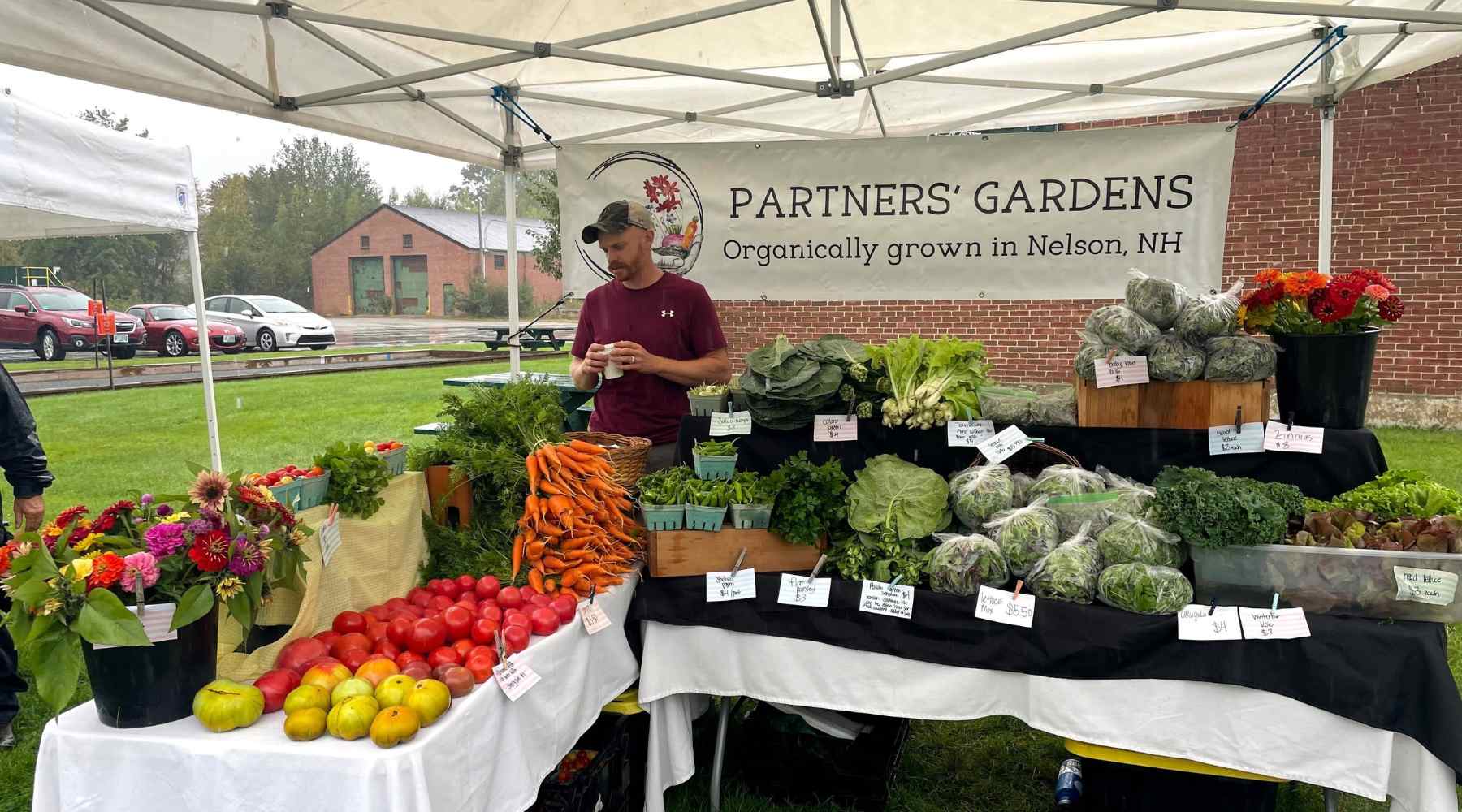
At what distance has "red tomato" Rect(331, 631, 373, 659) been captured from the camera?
7.33 feet

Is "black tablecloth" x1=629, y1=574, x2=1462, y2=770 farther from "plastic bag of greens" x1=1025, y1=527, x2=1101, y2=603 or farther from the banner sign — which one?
the banner sign

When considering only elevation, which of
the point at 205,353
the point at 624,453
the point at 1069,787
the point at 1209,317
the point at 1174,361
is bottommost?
the point at 1069,787

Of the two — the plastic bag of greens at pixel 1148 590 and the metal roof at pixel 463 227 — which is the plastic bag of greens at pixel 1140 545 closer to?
the plastic bag of greens at pixel 1148 590

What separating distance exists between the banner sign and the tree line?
433 inches

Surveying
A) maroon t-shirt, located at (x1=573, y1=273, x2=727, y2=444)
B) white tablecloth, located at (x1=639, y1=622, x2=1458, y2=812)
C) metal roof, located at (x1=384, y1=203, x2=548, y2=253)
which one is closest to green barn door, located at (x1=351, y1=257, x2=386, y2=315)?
metal roof, located at (x1=384, y1=203, x2=548, y2=253)

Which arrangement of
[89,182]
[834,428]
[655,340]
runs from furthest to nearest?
[89,182], [655,340], [834,428]

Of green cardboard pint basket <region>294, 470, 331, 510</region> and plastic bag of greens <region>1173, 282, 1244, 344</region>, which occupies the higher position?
plastic bag of greens <region>1173, 282, 1244, 344</region>

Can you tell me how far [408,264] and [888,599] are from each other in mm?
38279

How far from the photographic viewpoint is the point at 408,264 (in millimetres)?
37469

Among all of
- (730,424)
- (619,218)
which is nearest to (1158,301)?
(730,424)

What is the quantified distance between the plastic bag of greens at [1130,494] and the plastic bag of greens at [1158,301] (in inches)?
20.3

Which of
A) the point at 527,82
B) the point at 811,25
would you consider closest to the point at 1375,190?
the point at 811,25

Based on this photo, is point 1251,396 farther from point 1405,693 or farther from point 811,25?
point 811,25

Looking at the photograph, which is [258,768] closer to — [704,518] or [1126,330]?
[704,518]
